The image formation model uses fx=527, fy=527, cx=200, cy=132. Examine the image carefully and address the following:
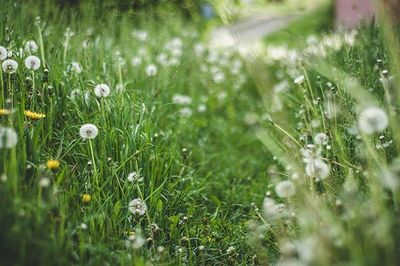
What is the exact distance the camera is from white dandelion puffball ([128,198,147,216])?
216 centimetres

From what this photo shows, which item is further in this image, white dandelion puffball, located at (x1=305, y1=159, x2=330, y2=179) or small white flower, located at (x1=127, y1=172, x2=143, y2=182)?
small white flower, located at (x1=127, y1=172, x2=143, y2=182)

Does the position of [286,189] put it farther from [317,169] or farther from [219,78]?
[219,78]

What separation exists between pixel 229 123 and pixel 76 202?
258 cm

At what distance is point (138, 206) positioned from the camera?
2.20 m

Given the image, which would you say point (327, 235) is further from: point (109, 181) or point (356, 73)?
point (356, 73)

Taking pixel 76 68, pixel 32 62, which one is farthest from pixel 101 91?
pixel 76 68

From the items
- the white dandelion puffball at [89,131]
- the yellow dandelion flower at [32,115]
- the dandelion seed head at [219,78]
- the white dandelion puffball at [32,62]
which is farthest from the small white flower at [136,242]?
the dandelion seed head at [219,78]

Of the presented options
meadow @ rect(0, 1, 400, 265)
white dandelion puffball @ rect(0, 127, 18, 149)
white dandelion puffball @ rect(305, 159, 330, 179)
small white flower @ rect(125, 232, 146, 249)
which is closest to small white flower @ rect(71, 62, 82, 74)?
meadow @ rect(0, 1, 400, 265)

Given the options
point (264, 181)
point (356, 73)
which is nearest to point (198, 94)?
point (264, 181)

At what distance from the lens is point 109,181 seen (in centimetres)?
233

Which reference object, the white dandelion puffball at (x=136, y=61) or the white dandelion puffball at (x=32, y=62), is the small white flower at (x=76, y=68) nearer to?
the white dandelion puffball at (x=32, y=62)

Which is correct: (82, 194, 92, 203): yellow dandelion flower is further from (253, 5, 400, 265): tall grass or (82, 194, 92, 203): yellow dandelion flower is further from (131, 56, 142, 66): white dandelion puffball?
(131, 56, 142, 66): white dandelion puffball

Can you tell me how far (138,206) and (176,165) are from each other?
78 centimetres

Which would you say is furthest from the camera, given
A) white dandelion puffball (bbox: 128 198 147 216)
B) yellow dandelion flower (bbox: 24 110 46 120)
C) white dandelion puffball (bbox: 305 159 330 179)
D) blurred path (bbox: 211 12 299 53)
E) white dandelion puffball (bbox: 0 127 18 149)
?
blurred path (bbox: 211 12 299 53)
